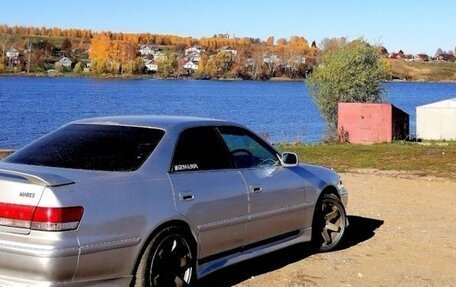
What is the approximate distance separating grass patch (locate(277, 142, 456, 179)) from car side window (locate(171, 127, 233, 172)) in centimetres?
916

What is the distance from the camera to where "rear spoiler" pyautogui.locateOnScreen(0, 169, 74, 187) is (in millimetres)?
4937

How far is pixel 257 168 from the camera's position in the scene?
6832 mm

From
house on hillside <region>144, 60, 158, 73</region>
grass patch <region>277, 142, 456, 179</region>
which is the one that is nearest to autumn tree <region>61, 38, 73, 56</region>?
house on hillside <region>144, 60, 158, 73</region>

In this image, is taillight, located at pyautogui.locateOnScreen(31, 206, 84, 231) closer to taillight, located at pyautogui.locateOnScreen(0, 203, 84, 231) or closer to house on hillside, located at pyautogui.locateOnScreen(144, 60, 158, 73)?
taillight, located at pyautogui.locateOnScreen(0, 203, 84, 231)

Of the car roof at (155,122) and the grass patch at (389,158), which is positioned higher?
the car roof at (155,122)

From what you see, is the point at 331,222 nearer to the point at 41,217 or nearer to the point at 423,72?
the point at 41,217

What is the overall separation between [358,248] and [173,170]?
3.08 meters

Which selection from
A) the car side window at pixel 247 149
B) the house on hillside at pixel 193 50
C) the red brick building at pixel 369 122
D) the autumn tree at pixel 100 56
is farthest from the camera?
the house on hillside at pixel 193 50

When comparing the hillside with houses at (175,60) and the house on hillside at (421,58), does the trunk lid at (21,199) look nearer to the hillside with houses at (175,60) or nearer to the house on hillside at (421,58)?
the hillside with houses at (175,60)

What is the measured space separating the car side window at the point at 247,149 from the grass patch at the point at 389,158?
836 cm

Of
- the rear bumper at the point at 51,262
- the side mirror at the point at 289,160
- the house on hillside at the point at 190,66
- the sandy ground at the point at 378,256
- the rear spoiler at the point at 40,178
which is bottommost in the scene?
the sandy ground at the point at 378,256

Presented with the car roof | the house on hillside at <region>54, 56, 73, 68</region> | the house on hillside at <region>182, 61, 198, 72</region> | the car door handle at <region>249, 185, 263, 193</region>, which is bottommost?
the car door handle at <region>249, 185, 263, 193</region>

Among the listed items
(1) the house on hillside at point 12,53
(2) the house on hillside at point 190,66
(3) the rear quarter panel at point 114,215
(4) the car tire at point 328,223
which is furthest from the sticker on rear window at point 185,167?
(1) the house on hillside at point 12,53

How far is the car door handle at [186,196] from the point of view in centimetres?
570
